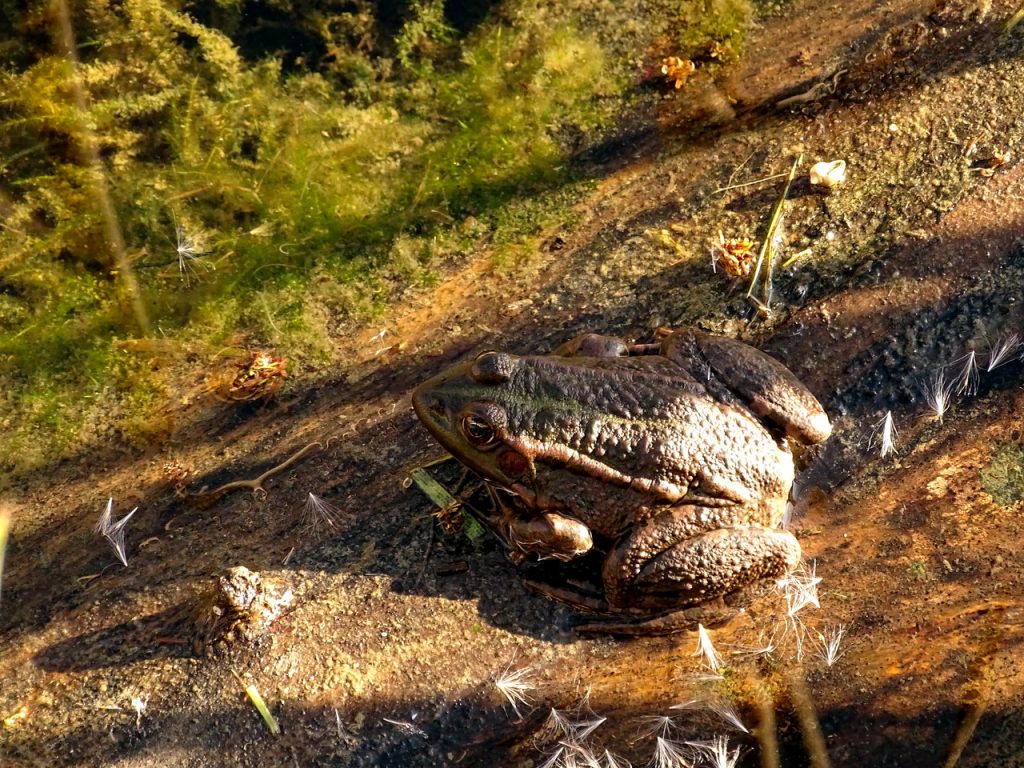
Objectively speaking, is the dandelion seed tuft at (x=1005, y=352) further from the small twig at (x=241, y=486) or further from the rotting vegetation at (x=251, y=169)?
the small twig at (x=241, y=486)

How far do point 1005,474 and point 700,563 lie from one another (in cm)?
229

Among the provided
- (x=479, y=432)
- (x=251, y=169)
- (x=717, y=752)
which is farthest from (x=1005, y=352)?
(x=251, y=169)

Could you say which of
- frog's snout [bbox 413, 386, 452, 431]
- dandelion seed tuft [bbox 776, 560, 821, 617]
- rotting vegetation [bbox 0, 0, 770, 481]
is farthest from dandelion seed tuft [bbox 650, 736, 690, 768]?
rotting vegetation [bbox 0, 0, 770, 481]

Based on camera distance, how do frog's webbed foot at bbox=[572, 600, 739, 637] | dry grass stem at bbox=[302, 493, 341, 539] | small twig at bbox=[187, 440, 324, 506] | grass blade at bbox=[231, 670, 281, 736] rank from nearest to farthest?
frog's webbed foot at bbox=[572, 600, 739, 637] → grass blade at bbox=[231, 670, 281, 736] → dry grass stem at bbox=[302, 493, 341, 539] → small twig at bbox=[187, 440, 324, 506]

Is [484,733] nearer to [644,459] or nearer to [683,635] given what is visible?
[683,635]

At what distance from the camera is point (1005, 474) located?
4.35m

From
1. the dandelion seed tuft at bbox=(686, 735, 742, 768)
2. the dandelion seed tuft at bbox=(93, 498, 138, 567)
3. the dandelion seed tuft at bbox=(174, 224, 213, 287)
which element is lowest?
the dandelion seed tuft at bbox=(686, 735, 742, 768)

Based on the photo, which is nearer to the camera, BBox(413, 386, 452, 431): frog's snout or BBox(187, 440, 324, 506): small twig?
BBox(413, 386, 452, 431): frog's snout

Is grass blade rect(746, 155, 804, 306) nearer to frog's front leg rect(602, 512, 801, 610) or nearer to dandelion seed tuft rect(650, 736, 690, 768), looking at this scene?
frog's front leg rect(602, 512, 801, 610)

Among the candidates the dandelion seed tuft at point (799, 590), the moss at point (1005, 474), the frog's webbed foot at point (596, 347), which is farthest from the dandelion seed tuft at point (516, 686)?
the moss at point (1005, 474)

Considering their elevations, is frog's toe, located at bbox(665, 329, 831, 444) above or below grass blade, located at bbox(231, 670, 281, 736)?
above

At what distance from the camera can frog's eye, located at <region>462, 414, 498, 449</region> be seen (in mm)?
3953

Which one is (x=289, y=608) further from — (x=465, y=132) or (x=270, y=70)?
(x=270, y=70)

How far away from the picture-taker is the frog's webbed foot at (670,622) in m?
3.99
